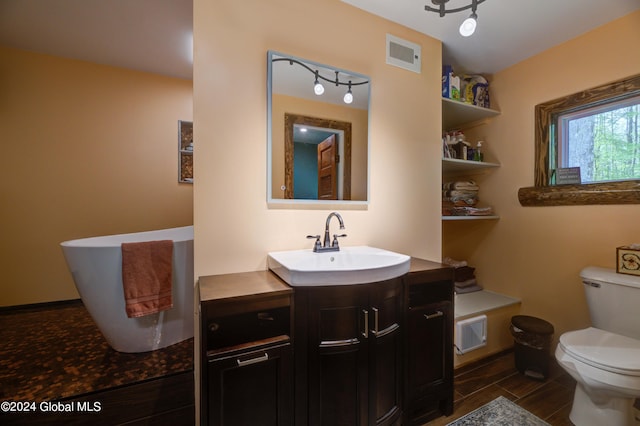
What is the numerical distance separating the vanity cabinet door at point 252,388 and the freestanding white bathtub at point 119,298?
1.27 meters

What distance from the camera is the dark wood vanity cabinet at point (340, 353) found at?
3.52 feet

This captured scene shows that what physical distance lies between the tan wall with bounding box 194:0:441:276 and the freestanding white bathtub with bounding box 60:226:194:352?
3.00 ft

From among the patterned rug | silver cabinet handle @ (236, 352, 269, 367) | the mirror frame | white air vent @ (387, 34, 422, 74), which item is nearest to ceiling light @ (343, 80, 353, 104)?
the mirror frame

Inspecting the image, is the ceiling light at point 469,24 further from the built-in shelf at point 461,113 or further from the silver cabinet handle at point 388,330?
the silver cabinet handle at point 388,330

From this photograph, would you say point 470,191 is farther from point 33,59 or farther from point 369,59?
point 33,59

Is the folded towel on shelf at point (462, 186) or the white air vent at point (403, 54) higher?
the white air vent at point (403, 54)

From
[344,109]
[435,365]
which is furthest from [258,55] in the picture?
[435,365]

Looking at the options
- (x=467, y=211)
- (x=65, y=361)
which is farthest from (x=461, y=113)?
(x=65, y=361)

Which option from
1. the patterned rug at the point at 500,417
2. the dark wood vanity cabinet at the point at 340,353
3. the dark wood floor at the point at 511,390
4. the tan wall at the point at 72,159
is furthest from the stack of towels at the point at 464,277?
the tan wall at the point at 72,159

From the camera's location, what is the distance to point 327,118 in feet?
5.21

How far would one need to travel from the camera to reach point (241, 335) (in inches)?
40.5

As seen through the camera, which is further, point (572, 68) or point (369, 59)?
point (572, 68)

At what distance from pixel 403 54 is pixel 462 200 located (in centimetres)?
137

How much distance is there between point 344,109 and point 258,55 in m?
0.58
